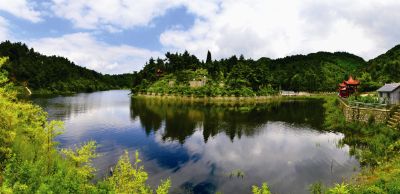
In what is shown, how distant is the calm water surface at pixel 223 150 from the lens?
2533 cm

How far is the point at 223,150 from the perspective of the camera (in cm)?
3566

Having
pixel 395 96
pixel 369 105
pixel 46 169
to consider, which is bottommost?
pixel 46 169

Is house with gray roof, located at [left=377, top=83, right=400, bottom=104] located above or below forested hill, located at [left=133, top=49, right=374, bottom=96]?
below

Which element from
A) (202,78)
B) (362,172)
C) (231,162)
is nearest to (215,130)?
(231,162)

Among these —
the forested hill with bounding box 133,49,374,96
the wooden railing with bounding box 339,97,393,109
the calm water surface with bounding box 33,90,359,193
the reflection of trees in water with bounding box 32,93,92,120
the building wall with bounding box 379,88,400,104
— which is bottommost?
the calm water surface with bounding box 33,90,359,193

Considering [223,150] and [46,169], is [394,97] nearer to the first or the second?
[223,150]

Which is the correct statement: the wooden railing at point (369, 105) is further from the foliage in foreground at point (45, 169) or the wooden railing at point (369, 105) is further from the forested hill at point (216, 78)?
the forested hill at point (216, 78)

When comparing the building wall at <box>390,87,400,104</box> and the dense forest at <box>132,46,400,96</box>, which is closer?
the building wall at <box>390,87,400,104</box>

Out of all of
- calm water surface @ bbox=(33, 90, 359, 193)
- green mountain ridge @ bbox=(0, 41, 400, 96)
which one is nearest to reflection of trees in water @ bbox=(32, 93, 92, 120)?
calm water surface @ bbox=(33, 90, 359, 193)

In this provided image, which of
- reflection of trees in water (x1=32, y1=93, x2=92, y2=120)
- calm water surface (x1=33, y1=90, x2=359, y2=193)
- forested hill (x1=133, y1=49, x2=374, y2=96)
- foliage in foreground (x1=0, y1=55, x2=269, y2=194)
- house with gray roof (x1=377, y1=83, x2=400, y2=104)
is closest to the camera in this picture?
foliage in foreground (x1=0, y1=55, x2=269, y2=194)

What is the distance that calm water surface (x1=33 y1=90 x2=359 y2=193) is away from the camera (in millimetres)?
25328

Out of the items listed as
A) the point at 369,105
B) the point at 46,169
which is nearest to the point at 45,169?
the point at 46,169

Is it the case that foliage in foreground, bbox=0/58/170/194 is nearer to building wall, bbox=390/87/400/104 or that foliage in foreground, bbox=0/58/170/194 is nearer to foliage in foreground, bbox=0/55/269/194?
foliage in foreground, bbox=0/55/269/194

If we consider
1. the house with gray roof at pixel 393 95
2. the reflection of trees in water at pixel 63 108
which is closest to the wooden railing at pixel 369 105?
the house with gray roof at pixel 393 95
